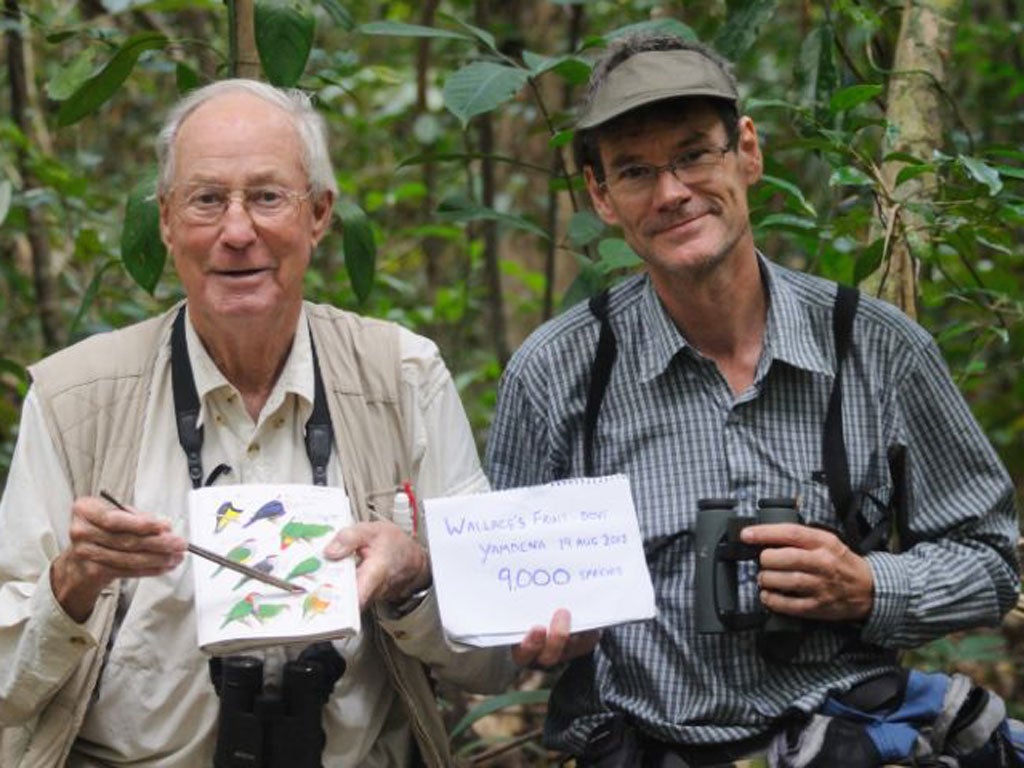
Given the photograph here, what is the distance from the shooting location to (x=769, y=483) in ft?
10.5

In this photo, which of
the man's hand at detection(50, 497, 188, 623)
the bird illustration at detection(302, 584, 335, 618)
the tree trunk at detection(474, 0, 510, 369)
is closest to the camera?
the man's hand at detection(50, 497, 188, 623)

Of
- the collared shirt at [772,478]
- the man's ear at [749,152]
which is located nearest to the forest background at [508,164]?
the man's ear at [749,152]

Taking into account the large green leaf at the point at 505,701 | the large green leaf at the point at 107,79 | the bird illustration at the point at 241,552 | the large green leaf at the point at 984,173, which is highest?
the large green leaf at the point at 107,79

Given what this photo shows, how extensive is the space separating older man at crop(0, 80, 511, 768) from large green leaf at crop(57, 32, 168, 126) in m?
0.63

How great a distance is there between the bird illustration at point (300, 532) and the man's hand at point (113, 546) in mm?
217

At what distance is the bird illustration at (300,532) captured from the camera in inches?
118

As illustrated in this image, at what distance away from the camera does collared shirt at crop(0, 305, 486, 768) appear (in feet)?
10.4

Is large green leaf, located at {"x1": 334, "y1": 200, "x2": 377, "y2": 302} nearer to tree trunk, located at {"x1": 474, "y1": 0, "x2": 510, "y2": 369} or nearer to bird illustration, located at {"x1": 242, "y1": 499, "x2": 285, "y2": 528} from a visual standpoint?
bird illustration, located at {"x1": 242, "y1": 499, "x2": 285, "y2": 528}

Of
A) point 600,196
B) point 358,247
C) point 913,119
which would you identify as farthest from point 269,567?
point 913,119

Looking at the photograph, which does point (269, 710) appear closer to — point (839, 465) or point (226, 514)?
point (226, 514)

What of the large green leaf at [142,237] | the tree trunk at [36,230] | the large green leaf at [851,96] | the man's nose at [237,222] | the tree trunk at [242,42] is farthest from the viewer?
the tree trunk at [36,230]

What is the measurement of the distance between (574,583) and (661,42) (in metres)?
1.21

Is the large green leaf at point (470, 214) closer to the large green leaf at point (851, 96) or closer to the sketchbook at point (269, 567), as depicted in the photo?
the large green leaf at point (851, 96)

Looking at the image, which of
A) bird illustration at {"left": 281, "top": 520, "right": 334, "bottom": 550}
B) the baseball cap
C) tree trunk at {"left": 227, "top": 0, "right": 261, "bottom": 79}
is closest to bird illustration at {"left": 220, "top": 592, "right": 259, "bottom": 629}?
bird illustration at {"left": 281, "top": 520, "right": 334, "bottom": 550}
